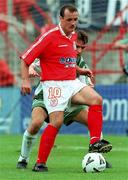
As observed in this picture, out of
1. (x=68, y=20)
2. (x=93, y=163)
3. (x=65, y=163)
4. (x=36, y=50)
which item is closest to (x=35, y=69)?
(x=36, y=50)

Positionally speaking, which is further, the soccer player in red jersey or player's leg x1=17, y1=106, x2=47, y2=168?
player's leg x1=17, y1=106, x2=47, y2=168

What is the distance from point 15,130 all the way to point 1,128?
441mm

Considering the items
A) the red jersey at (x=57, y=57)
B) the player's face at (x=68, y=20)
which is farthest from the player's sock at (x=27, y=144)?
the player's face at (x=68, y=20)

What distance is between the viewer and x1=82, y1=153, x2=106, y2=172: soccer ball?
8.86 metres

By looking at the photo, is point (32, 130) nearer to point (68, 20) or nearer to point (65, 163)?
point (65, 163)

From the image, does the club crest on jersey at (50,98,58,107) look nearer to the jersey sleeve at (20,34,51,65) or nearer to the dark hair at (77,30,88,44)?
the jersey sleeve at (20,34,51,65)

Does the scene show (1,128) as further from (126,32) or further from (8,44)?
(126,32)

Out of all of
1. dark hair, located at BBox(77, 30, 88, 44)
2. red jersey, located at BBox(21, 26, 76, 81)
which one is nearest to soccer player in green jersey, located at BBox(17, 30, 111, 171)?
red jersey, located at BBox(21, 26, 76, 81)

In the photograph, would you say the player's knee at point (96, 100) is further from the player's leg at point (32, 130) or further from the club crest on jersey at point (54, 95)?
the player's leg at point (32, 130)

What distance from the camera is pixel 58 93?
30.2 ft

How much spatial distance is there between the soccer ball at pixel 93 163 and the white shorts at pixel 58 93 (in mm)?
685

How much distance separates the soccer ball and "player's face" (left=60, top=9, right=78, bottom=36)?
152 cm

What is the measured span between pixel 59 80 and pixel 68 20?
0.73 metres

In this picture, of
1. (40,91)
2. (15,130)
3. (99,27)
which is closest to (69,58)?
(40,91)
